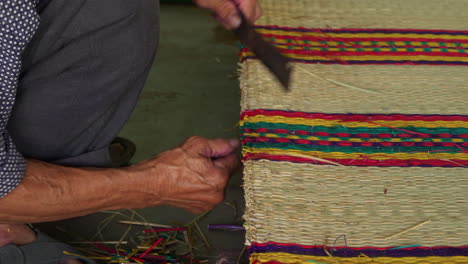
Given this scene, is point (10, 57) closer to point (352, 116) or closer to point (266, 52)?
point (266, 52)

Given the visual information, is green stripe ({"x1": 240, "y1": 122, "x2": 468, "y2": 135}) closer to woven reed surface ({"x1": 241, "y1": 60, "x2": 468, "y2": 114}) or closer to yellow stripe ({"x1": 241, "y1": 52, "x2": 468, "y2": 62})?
woven reed surface ({"x1": 241, "y1": 60, "x2": 468, "y2": 114})

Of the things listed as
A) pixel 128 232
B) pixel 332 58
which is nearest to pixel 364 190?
pixel 332 58

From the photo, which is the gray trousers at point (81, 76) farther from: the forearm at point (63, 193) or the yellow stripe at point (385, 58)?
the yellow stripe at point (385, 58)

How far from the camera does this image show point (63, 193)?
1.06 meters

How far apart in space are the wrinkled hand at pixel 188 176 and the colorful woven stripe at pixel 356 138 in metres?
0.09

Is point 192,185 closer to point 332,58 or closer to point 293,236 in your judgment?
point 293,236

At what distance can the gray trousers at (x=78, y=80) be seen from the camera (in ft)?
3.75

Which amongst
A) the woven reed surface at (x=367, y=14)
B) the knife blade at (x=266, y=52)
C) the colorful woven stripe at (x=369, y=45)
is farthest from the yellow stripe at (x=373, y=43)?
the knife blade at (x=266, y=52)

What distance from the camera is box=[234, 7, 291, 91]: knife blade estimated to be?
139cm

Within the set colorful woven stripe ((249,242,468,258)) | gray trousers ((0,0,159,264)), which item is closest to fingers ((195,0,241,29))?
gray trousers ((0,0,159,264))

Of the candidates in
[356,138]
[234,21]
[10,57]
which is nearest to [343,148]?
[356,138]

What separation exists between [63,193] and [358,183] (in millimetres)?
683

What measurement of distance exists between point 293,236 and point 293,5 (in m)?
1.10

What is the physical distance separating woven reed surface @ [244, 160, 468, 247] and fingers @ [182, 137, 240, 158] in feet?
0.31
